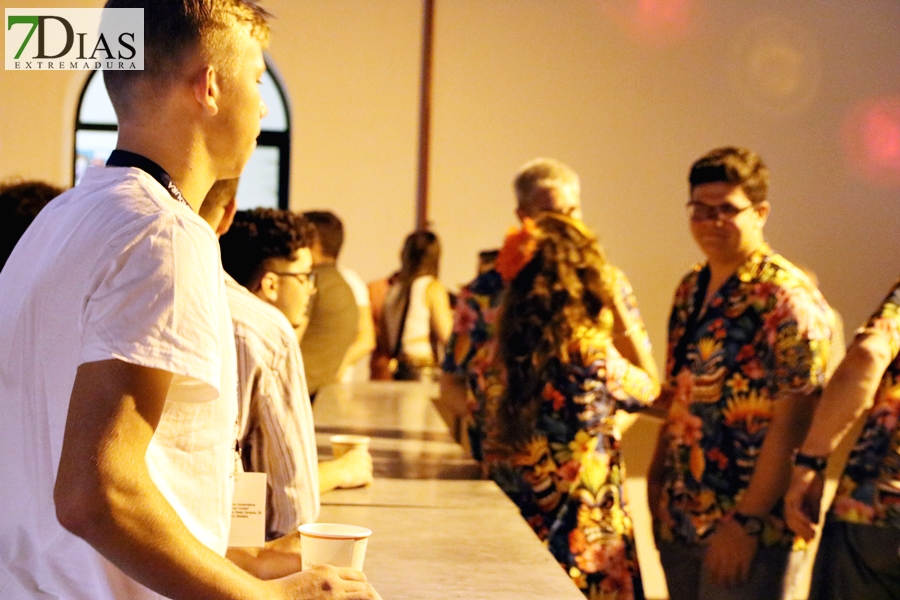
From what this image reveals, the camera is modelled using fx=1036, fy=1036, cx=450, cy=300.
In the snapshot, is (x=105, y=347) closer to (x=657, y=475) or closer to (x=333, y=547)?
(x=333, y=547)

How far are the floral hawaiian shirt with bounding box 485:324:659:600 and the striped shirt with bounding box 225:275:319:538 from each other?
38.4 inches

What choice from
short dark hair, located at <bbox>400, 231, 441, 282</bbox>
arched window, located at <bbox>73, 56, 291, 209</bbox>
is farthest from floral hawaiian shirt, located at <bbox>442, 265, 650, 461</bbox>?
arched window, located at <bbox>73, 56, 291, 209</bbox>

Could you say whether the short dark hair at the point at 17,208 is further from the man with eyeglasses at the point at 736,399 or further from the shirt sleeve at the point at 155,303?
A: the man with eyeglasses at the point at 736,399

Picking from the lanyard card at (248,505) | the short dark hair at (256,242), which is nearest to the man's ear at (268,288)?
the short dark hair at (256,242)

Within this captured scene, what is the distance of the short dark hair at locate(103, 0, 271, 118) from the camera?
978mm

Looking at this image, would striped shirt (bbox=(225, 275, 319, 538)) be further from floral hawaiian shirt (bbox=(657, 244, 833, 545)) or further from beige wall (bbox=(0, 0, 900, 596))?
beige wall (bbox=(0, 0, 900, 596))

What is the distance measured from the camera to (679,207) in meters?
6.67

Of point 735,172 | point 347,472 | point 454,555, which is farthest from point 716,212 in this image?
point 454,555

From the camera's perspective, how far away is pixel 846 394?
2309mm

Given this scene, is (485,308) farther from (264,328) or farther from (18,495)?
(18,495)

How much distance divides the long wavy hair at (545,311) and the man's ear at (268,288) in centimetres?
67

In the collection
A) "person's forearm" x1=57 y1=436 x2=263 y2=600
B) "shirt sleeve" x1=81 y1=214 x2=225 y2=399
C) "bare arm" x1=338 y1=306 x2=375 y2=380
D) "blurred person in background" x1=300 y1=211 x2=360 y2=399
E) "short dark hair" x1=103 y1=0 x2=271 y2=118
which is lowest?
"bare arm" x1=338 y1=306 x2=375 y2=380

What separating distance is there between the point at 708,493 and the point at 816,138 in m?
4.79

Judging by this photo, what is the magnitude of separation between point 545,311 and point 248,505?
3.78 ft
